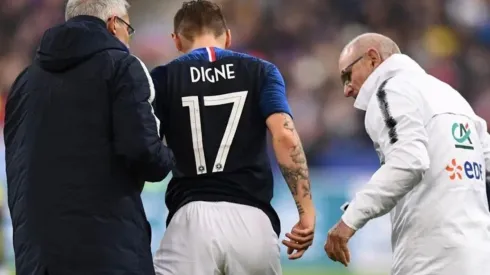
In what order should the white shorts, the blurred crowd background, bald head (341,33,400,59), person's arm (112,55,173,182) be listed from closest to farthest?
person's arm (112,55,173,182)
the white shorts
bald head (341,33,400,59)
the blurred crowd background

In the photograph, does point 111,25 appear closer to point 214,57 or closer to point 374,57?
point 214,57

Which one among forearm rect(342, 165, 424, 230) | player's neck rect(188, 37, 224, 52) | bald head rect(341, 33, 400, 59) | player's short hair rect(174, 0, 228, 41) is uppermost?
player's short hair rect(174, 0, 228, 41)

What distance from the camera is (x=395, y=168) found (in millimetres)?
3557

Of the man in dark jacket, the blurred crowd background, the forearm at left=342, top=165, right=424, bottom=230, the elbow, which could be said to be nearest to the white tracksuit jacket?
the forearm at left=342, top=165, right=424, bottom=230

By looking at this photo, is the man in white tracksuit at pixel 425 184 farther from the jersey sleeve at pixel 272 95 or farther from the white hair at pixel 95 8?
the white hair at pixel 95 8

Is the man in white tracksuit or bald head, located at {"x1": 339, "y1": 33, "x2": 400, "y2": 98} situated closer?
the man in white tracksuit

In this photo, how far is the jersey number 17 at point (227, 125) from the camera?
3695 millimetres

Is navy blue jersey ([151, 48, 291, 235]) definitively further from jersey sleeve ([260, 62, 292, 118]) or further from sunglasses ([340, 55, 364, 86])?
sunglasses ([340, 55, 364, 86])

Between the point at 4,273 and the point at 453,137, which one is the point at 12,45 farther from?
the point at 453,137

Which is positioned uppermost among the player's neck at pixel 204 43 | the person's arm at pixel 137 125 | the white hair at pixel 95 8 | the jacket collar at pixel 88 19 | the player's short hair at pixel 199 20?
the white hair at pixel 95 8

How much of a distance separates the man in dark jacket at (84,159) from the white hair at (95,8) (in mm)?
134

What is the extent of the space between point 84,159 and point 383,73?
1329 millimetres

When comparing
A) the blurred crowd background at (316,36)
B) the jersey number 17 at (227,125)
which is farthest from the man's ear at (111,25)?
the blurred crowd background at (316,36)

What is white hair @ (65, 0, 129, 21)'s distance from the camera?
140 inches
